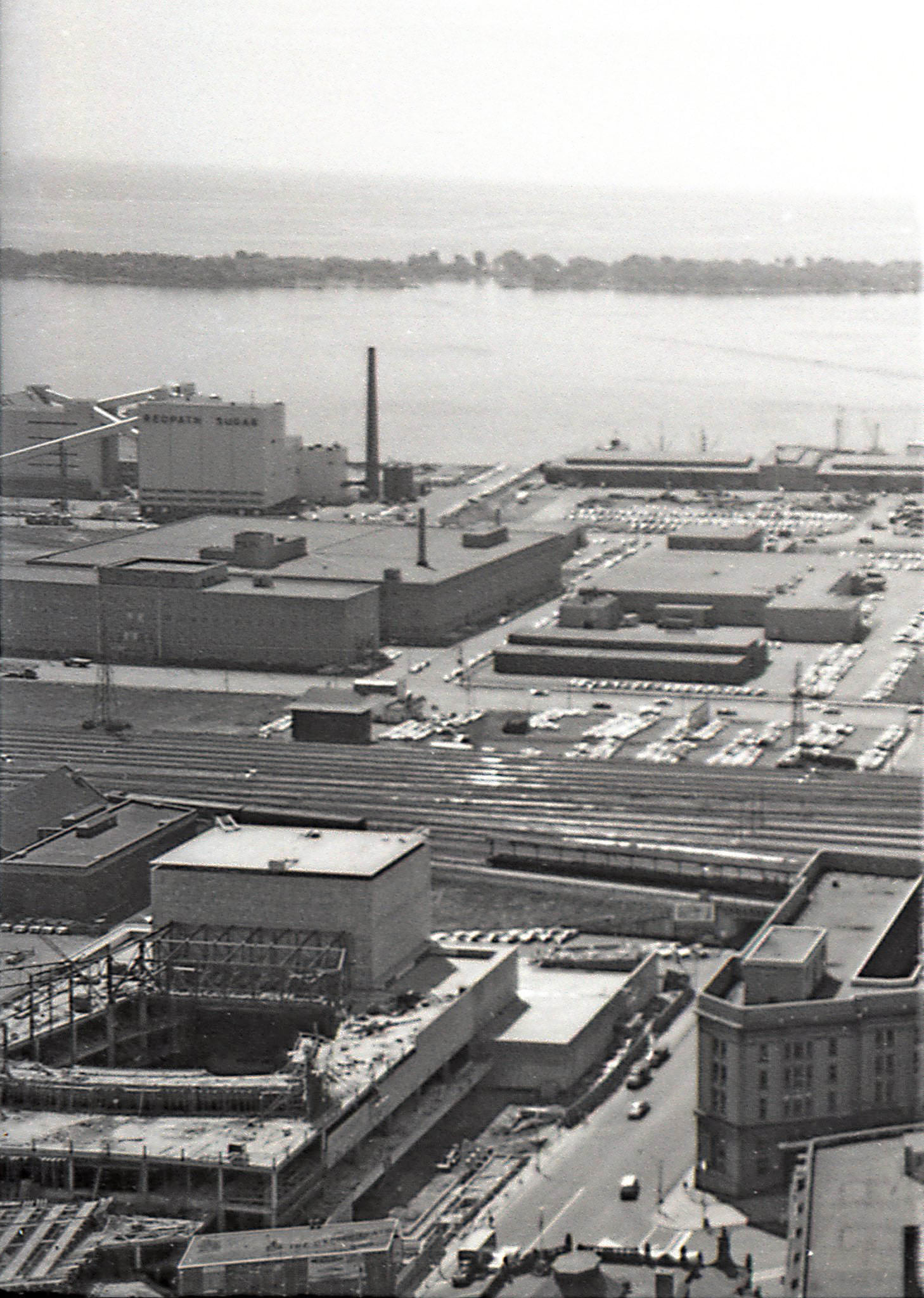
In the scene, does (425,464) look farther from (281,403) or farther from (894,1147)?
(894,1147)

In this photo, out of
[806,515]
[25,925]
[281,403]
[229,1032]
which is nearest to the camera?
[229,1032]

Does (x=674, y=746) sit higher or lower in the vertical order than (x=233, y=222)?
lower

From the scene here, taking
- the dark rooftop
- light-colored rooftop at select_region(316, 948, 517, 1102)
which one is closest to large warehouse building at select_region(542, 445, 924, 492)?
the dark rooftop

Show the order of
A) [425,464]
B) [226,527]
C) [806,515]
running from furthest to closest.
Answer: [425,464]
[806,515]
[226,527]

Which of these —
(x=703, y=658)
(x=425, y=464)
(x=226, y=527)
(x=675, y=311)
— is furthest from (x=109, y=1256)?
(x=675, y=311)

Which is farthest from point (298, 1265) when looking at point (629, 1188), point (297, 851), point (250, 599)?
point (250, 599)

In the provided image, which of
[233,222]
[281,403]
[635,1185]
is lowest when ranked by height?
[635,1185]

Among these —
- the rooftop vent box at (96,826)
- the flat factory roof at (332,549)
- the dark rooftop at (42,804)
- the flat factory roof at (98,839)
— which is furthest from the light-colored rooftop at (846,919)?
the flat factory roof at (332,549)

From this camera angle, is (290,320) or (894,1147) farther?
(290,320)

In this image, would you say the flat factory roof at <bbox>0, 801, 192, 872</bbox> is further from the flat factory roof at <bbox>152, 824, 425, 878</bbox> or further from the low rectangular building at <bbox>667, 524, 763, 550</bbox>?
the low rectangular building at <bbox>667, 524, 763, 550</bbox>
